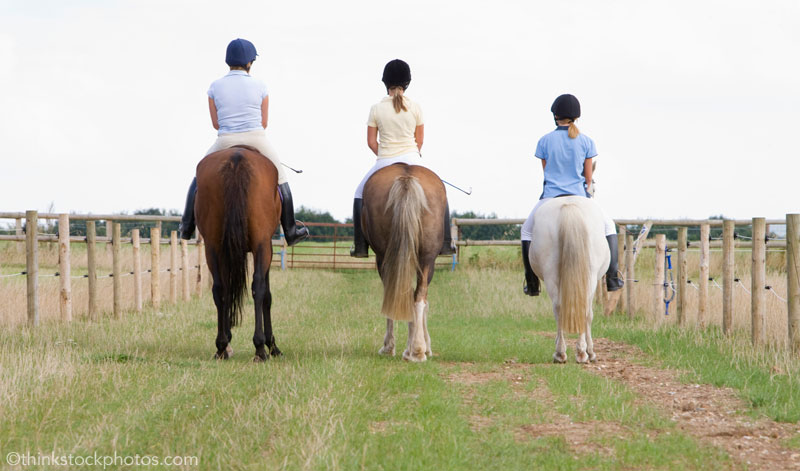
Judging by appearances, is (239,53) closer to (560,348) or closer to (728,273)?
(560,348)

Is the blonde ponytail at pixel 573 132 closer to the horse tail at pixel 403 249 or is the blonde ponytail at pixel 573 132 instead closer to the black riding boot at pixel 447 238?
the black riding boot at pixel 447 238

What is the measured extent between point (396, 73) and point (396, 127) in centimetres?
58

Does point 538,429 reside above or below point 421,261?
below

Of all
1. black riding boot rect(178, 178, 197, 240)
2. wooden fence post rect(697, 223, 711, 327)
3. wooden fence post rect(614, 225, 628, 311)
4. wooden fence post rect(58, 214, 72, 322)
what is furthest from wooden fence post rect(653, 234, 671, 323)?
wooden fence post rect(58, 214, 72, 322)

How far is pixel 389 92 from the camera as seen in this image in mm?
8328

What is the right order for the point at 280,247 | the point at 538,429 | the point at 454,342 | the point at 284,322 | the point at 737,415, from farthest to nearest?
the point at 280,247 < the point at 284,322 < the point at 454,342 < the point at 737,415 < the point at 538,429

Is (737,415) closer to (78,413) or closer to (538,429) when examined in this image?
(538,429)

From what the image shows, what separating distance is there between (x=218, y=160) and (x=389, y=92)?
189cm

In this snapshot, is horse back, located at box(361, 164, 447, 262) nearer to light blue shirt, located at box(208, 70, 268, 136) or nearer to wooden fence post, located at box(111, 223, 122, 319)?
light blue shirt, located at box(208, 70, 268, 136)

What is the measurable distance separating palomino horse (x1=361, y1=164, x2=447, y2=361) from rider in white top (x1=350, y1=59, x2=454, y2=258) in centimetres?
18

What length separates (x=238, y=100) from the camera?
812 cm

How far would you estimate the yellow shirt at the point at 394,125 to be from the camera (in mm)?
8141

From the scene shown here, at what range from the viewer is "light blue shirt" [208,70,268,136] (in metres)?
8.10

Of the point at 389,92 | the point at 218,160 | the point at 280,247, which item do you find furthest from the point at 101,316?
the point at 280,247
